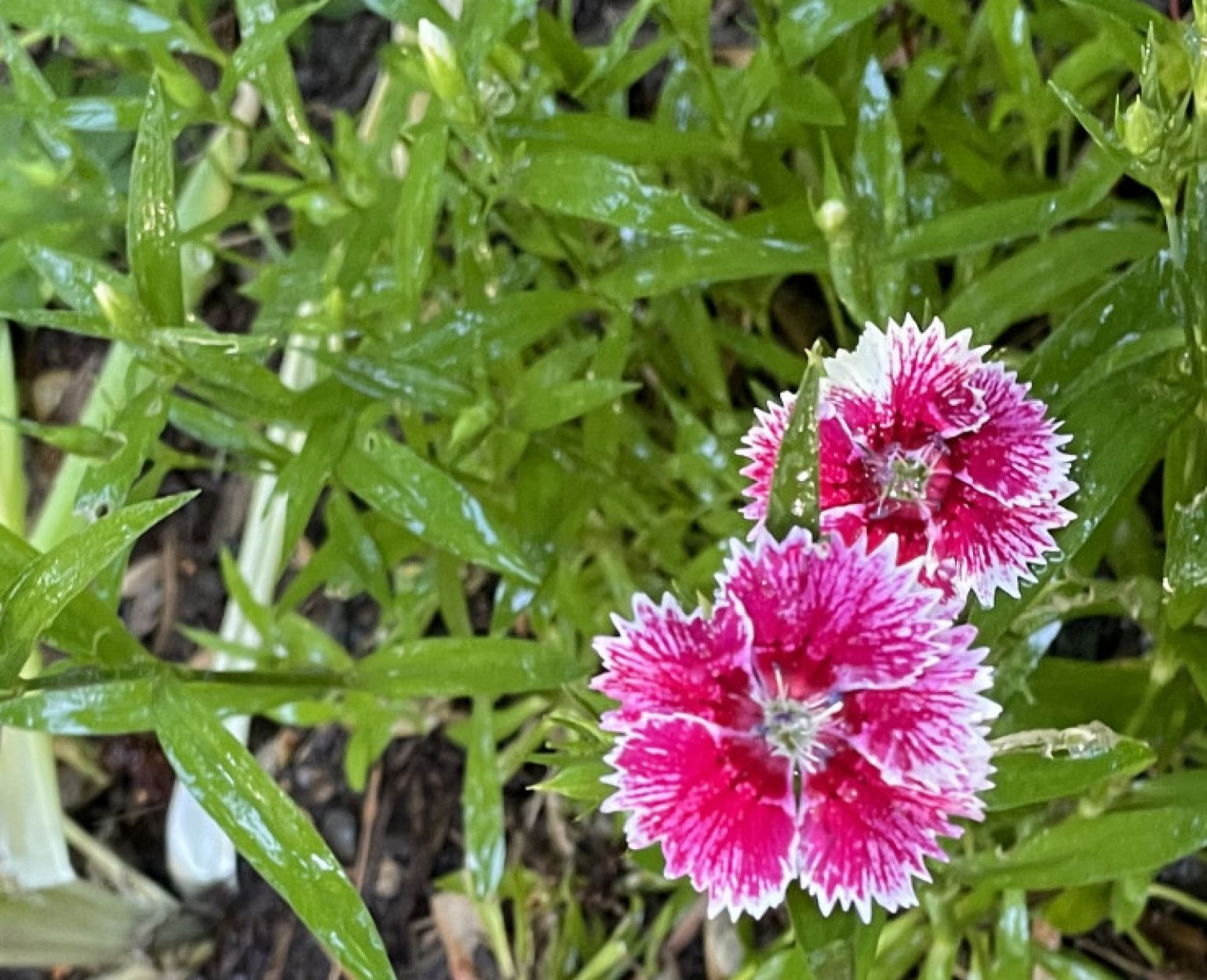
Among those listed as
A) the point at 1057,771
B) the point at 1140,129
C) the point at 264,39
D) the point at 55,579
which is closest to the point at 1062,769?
the point at 1057,771

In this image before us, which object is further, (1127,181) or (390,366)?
(1127,181)

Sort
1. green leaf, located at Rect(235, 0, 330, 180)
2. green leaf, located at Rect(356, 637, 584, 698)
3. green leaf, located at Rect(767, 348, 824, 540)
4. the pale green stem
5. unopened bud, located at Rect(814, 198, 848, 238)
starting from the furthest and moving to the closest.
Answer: the pale green stem < green leaf, located at Rect(235, 0, 330, 180) < green leaf, located at Rect(356, 637, 584, 698) < unopened bud, located at Rect(814, 198, 848, 238) < green leaf, located at Rect(767, 348, 824, 540)

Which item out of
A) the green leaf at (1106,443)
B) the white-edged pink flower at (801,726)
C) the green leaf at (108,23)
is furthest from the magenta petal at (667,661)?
the green leaf at (108,23)

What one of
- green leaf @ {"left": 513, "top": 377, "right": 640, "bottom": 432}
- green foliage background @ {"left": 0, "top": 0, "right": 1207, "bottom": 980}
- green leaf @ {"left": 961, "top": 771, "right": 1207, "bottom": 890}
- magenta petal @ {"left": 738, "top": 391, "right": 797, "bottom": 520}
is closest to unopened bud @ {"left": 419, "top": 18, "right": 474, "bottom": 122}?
green foliage background @ {"left": 0, "top": 0, "right": 1207, "bottom": 980}

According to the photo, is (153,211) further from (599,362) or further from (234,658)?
(234,658)

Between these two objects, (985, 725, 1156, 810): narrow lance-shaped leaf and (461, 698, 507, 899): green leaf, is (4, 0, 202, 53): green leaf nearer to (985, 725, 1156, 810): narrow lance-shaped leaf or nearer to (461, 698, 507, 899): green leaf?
(461, 698, 507, 899): green leaf

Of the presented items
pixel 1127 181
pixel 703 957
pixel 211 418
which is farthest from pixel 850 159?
pixel 703 957

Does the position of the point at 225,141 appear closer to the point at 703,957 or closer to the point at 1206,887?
the point at 703,957
